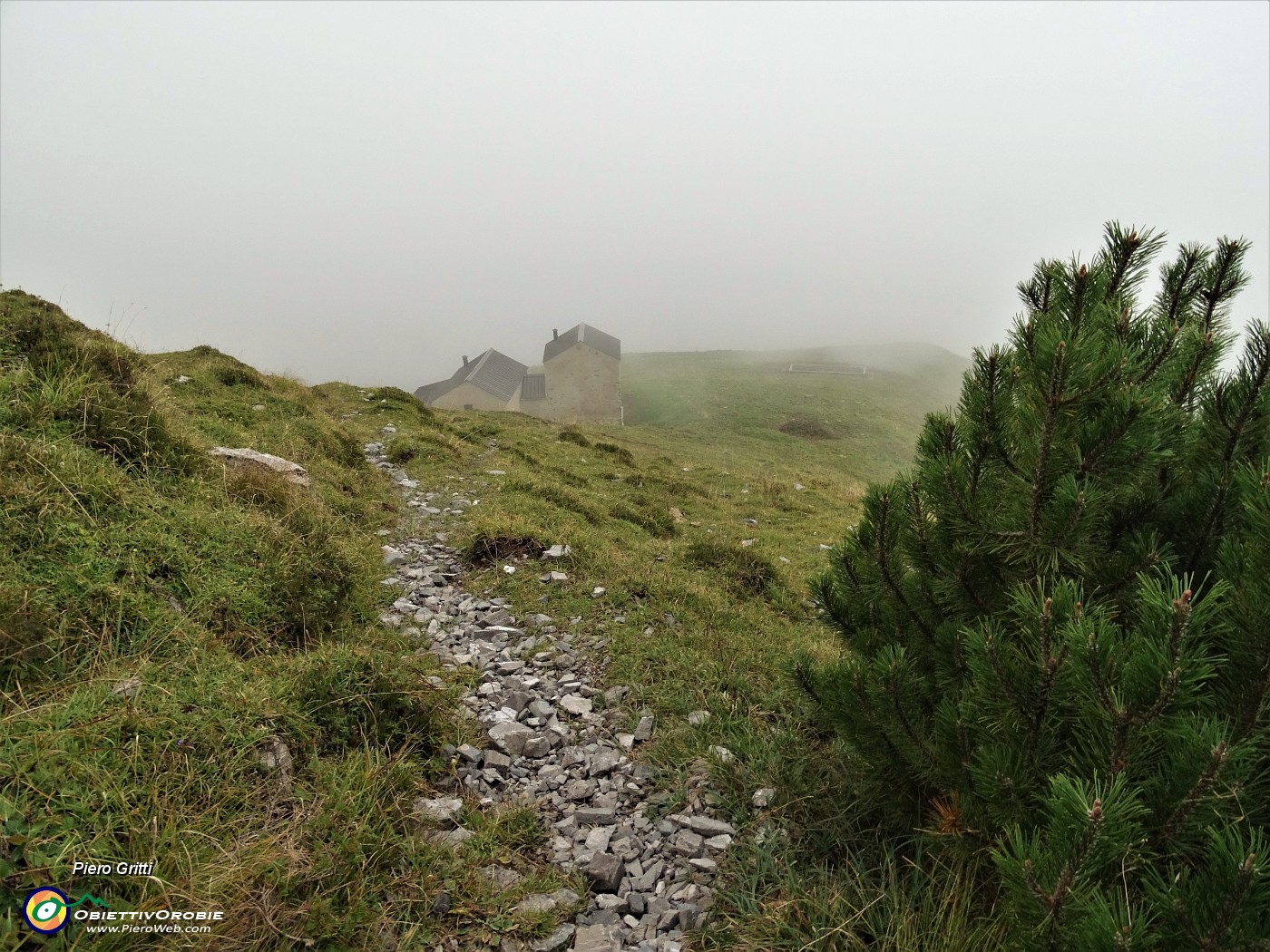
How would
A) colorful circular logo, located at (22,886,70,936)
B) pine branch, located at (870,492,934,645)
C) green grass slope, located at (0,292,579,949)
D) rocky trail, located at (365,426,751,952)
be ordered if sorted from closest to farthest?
colorful circular logo, located at (22,886,70,936) < green grass slope, located at (0,292,579,949) < rocky trail, located at (365,426,751,952) < pine branch, located at (870,492,934,645)

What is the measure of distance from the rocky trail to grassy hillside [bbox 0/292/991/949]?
0.16 metres

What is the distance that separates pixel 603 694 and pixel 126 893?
12.5 ft

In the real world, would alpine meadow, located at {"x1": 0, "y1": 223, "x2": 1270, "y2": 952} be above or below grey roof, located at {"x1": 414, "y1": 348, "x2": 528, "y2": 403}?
below

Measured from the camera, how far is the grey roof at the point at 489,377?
6194cm

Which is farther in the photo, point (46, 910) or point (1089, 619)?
point (46, 910)

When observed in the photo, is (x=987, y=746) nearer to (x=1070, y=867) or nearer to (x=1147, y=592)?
(x=1070, y=867)

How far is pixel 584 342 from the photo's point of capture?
6125 centimetres

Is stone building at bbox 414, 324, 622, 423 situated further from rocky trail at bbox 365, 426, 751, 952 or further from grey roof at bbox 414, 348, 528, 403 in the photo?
rocky trail at bbox 365, 426, 751, 952

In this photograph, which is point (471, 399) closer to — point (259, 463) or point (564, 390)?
point (564, 390)

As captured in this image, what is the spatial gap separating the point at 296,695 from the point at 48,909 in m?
1.88

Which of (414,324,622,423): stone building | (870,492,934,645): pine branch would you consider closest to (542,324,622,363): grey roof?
(414,324,622,423): stone building

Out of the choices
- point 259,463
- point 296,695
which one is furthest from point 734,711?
point 259,463

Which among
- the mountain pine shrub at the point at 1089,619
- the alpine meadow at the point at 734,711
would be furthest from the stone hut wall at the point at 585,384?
the mountain pine shrub at the point at 1089,619

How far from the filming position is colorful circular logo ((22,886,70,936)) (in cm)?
252
